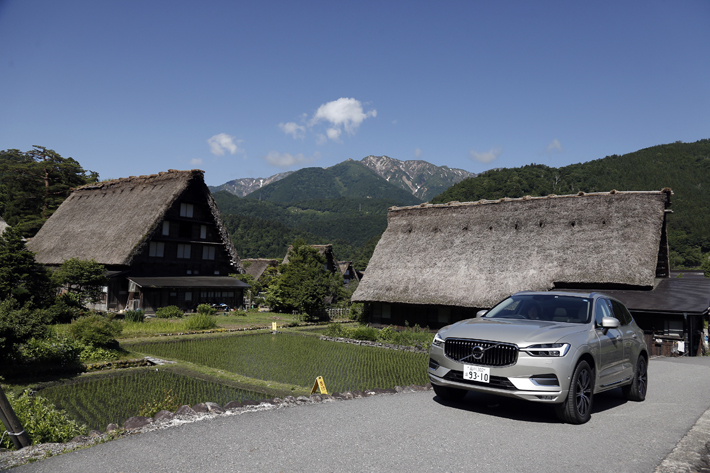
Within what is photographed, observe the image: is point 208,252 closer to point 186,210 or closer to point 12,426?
point 186,210

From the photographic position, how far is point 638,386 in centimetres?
866

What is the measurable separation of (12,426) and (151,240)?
1209 inches

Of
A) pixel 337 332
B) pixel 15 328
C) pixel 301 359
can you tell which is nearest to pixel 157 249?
pixel 337 332

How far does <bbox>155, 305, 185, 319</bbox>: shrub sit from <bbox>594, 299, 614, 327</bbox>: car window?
94.0 ft

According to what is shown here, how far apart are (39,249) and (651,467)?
43574 millimetres

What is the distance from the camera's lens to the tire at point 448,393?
25.2 feet

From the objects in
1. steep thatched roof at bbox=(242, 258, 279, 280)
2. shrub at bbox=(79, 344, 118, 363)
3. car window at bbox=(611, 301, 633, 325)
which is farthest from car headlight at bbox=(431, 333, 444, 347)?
steep thatched roof at bbox=(242, 258, 279, 280)

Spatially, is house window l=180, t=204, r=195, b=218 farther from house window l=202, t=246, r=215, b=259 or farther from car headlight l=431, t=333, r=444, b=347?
car headlight l=431, t=333, r=444, b=347

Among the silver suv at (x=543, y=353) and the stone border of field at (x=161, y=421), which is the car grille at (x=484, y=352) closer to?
the silver suv at (x=543, y=353)

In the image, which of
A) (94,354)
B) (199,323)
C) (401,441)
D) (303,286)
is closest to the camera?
(401,441)

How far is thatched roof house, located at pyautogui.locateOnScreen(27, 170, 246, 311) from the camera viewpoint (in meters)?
31.8

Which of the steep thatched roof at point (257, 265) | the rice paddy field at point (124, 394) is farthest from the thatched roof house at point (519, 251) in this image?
the steep thatched roof at point (257, 265)

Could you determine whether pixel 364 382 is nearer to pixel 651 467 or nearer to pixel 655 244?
pixel 651 467

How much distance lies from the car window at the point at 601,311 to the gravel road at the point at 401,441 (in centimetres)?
154
